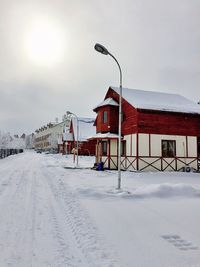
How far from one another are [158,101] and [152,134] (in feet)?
14.7

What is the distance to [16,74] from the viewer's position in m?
19.4

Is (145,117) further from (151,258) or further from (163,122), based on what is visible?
(151,258)

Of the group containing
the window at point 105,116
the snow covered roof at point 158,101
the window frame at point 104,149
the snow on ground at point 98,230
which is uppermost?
the snow covered roof at point 158,101

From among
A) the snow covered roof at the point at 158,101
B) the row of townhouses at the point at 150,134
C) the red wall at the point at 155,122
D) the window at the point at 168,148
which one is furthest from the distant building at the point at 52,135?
the window at the point at 168,148

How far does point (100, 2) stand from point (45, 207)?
1117 centimetres

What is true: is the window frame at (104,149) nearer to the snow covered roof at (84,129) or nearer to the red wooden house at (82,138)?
the red wooden house at (82,138)

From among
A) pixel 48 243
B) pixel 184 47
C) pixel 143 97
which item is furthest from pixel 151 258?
pixel 143 97

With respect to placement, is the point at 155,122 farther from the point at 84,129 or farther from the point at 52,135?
the point at 52,135

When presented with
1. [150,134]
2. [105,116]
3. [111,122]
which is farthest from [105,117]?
[150,134]

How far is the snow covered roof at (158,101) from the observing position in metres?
19.8

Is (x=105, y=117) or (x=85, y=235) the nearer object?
(x=85, y=235)

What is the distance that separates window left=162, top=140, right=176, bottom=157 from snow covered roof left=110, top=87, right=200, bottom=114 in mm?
2812

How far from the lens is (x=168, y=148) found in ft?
65.9

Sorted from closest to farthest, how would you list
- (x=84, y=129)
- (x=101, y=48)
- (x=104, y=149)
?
(x=101, y=48) → (x=104, y=149) → (x=84, y=129)
